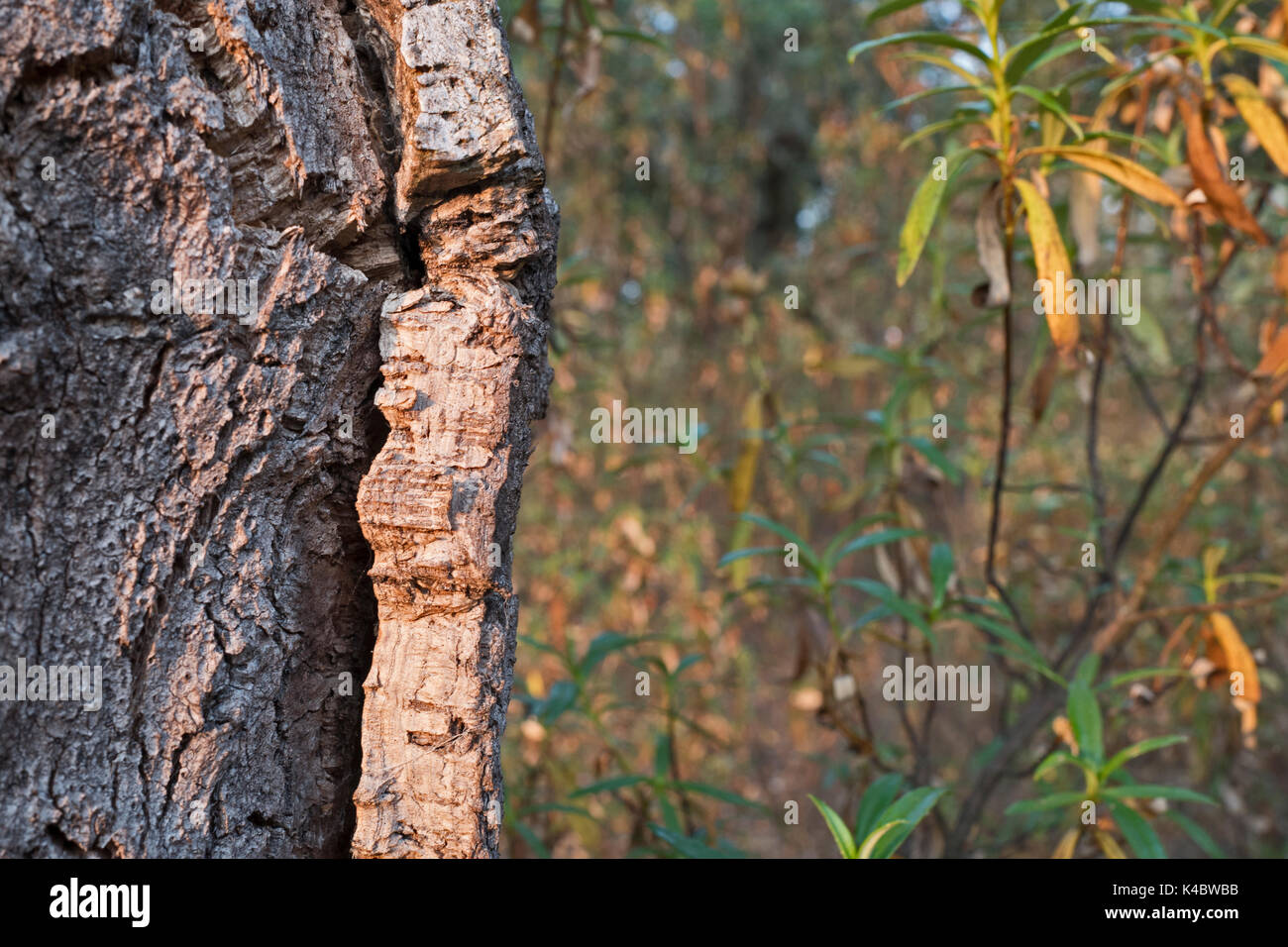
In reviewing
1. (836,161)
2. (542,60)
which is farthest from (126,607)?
(836,161)

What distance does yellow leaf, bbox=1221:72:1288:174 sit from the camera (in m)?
1.42

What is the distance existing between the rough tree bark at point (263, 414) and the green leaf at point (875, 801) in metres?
0.62

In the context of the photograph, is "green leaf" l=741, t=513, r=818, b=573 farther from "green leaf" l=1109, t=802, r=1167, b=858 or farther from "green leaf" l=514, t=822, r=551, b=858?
"green leaf" l=514, t=822, r=551, b=858

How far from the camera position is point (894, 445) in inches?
75.7

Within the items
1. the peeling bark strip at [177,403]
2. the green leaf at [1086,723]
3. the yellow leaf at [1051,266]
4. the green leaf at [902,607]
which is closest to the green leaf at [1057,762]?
the green leaf at [1086,723]

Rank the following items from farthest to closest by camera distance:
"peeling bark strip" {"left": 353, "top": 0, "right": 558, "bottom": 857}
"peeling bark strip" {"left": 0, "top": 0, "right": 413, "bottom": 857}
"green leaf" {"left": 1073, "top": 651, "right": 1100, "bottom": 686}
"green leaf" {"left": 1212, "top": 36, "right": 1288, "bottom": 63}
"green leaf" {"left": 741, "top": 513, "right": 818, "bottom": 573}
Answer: "green leaf" {"left": 741, "top": 513, "right": 818, "bottom": 573} → "green leaf" {"left": 1073, "top": 651, "right": 1100, "bottom": 686} → "green leaf" {"left": 1212, "top": 36, "right": 1288, "bottom": 63} → "peeling bark strip" {"left": 353, "top": 0, "right": 558, "bottom": 857} → "peeling bark strip" {"left": 0, "top": 0, "right": 413, "bottom": 857}

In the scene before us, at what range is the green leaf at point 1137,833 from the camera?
1.22 m

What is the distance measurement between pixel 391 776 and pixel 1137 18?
1339 mm

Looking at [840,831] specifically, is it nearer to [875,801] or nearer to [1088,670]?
[875,801]

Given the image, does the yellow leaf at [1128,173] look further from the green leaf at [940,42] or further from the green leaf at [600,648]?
the green leaf at [600,648]

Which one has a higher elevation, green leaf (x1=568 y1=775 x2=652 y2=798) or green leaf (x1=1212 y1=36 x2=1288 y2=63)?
green leaf (x1=1212 y1=36 x2=1288 y2=63)

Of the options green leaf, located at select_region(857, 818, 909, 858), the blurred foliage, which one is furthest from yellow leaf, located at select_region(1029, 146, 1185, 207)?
green leaf, located at select_region(857, 818, 909, 858)

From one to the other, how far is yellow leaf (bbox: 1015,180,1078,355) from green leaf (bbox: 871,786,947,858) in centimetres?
63

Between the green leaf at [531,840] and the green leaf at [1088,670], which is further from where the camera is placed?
the green leaf at [531,840]
